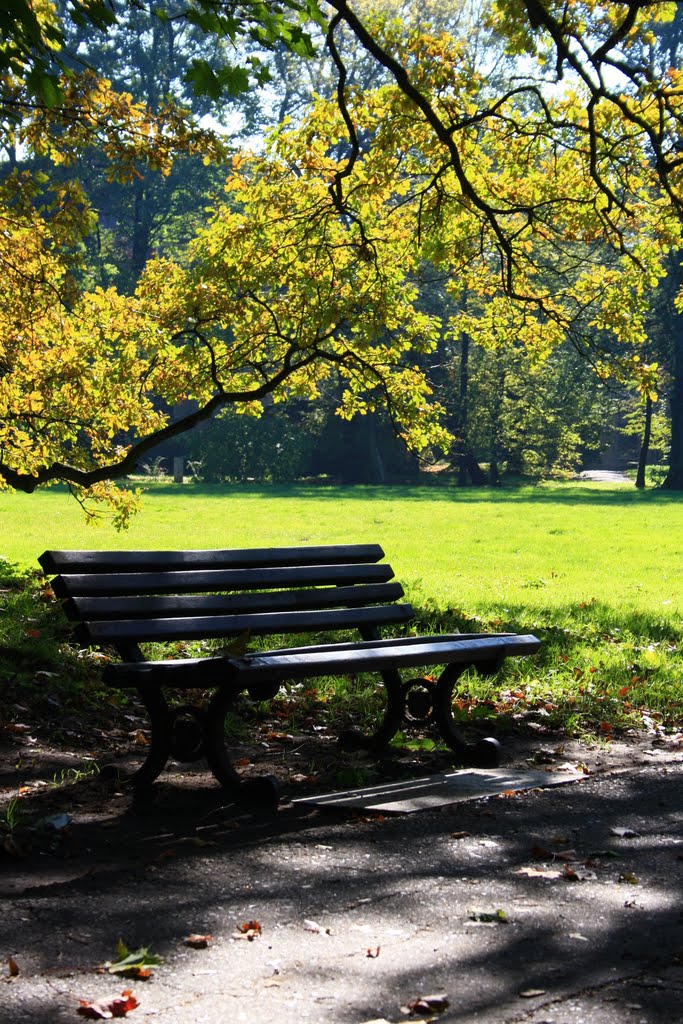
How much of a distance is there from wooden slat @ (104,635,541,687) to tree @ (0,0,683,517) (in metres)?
4.35

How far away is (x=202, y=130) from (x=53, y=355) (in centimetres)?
219

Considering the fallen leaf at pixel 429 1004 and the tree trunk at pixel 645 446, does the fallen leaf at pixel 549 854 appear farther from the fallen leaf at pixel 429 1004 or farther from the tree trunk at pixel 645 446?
the tree trunk at pixel 645 446

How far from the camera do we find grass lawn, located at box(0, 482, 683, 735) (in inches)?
314

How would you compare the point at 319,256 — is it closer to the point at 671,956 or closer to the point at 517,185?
the point at 517,185

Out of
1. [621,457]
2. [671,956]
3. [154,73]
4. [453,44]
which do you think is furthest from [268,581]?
[621,457]

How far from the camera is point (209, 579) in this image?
570 centimetres

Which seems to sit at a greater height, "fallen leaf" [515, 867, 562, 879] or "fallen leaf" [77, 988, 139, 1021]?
"fallen leaf" [77, 988, 139, 1021]

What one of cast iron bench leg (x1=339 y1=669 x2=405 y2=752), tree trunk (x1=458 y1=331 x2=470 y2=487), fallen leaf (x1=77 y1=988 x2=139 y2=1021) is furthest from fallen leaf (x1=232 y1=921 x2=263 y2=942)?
tree trunk (x1=458 y1=331 x2=470 y2=487)

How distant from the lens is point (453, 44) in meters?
11.0

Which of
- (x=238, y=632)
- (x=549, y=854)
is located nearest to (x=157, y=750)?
(x=238, y=632)

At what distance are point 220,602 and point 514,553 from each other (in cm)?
1221

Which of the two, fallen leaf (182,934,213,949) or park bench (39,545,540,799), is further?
park bench (39,545,540,799)

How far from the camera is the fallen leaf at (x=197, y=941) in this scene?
344cm

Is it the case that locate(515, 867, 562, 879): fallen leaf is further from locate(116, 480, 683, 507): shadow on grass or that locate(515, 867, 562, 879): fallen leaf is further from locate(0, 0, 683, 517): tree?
locate(116, 480, 683, 507): shadow on grass
